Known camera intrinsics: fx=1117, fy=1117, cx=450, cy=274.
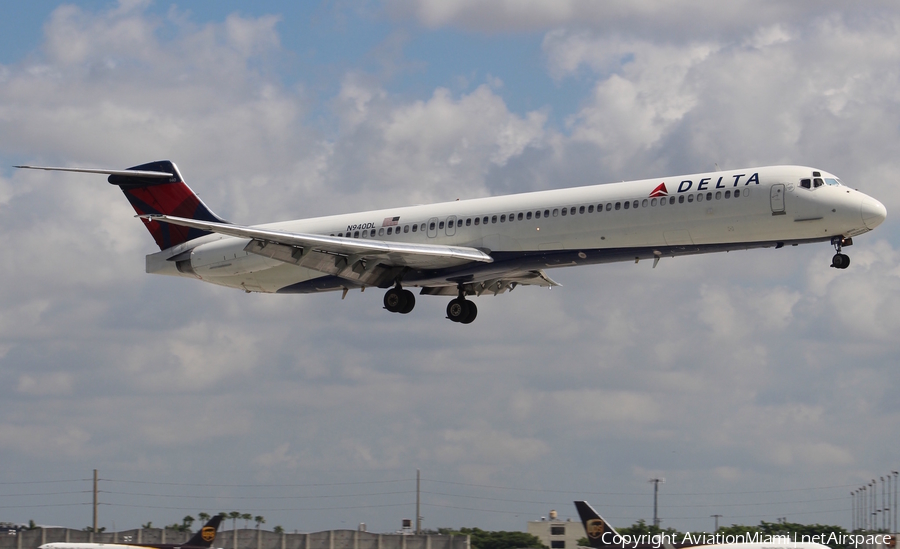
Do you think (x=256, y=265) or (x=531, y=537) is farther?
(x=531, y=537)

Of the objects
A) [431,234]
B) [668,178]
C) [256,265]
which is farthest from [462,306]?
[668,178]

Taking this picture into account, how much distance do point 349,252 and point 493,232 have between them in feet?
16.5

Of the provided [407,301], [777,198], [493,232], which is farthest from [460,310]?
[777,198]

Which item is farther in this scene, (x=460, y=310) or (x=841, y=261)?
(x=460, y=310)

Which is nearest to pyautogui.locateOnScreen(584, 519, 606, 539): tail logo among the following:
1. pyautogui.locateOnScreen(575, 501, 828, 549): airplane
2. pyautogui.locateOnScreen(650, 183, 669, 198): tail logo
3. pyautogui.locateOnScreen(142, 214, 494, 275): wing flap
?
pyautogui.locateOnScreen(575, 501, 828, 549): airplane

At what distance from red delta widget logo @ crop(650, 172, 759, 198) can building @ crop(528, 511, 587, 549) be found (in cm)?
4165

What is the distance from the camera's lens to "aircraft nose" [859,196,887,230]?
32656 mm

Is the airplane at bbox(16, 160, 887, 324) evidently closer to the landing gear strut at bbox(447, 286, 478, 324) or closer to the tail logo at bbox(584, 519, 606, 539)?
the landing gear strut at bbox(447, 286, 478, 324)

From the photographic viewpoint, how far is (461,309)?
1694 inches

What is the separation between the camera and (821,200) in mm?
32906

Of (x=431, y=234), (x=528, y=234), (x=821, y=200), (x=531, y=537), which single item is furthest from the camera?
(x=531, y=537)

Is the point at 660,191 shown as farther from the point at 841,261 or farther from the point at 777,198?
the point at 841,261

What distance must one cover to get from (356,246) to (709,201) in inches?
462

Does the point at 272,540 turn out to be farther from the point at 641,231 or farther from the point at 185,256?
the point at 641,231
